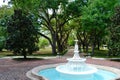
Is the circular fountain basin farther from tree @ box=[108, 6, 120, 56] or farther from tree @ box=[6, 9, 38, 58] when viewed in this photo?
tree @ box=[108, 6, 120, 56]

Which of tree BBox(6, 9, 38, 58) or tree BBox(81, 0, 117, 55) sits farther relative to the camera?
tree BBox(81, 0, 117, 55)

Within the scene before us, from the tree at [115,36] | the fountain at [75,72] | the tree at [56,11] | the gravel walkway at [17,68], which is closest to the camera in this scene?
the gravel walkway at [17,68]

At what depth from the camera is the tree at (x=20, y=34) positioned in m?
19.3

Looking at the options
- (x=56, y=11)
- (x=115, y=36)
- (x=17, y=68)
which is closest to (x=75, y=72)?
(x=17, y=68)

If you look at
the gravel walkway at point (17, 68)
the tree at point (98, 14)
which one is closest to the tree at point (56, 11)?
the tree at point (98, 14)

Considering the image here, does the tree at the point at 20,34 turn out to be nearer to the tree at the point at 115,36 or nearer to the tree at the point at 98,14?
the tree at the point at 98,14

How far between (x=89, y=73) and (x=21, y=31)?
1033cm

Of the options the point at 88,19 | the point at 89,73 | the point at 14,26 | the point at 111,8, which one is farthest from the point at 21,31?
the point at 111,8

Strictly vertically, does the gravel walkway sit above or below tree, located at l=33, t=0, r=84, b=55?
below

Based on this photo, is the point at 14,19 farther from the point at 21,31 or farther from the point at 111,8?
the point at 111,8

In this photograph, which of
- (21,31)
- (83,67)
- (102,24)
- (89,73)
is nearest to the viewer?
(89,73)

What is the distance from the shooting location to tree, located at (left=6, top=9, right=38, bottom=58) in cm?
1931

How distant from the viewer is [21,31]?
19.5m

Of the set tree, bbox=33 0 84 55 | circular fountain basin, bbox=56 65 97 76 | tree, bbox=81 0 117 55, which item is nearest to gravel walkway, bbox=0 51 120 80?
circular fountain basin, bbox=56 65 97 76
